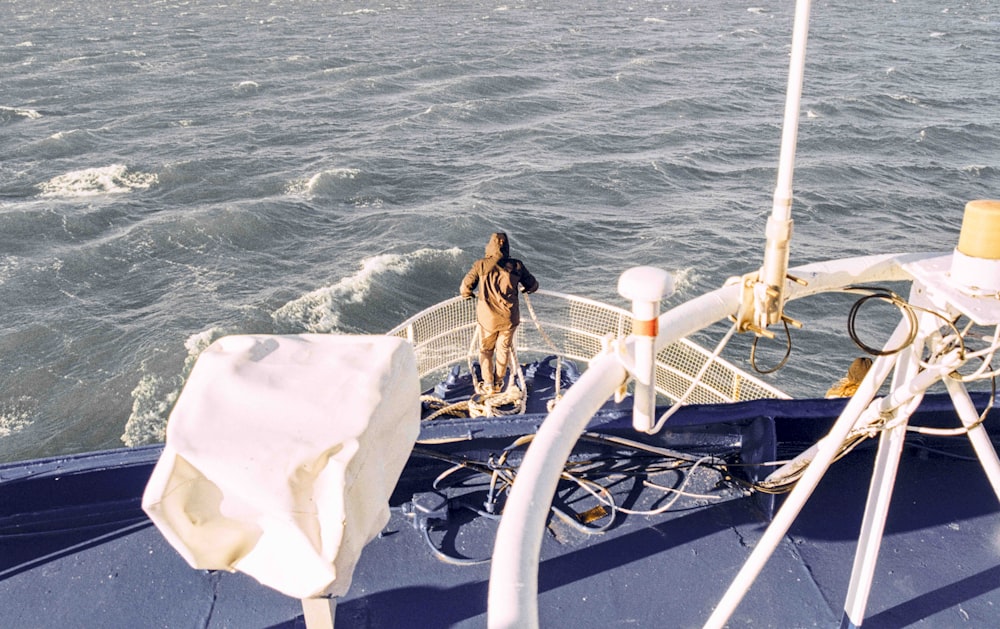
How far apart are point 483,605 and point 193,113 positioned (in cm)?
3578

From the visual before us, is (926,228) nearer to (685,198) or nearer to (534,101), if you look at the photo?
(685,198)

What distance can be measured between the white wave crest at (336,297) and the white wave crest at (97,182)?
1057 cm

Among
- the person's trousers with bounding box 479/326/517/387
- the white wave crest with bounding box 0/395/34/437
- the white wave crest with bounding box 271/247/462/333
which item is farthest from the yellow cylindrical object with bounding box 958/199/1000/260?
the white wave crest with bounding box 0/395/34/437

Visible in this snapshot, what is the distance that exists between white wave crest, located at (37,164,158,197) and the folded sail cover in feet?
89.9

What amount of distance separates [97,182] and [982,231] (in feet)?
97.5

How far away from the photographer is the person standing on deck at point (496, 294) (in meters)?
8.93

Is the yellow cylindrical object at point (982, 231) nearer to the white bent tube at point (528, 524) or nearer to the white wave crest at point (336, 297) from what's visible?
the white bent tube at point (528, 524)

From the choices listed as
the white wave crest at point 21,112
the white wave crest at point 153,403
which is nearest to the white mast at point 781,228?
the white wave crest at point 153,403

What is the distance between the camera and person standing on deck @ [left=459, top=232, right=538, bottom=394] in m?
8.93

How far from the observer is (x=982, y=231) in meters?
3.66

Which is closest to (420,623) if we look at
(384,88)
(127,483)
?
(127,483)

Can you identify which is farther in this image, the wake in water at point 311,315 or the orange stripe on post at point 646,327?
the wake in water at point 311,315

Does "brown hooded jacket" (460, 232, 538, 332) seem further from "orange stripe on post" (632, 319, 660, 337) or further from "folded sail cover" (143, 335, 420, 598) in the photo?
"orange stripe on post" (632, 319, 660, 337)

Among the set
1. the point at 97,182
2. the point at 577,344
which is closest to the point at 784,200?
the point at 577,344
